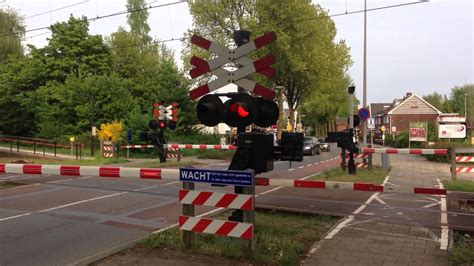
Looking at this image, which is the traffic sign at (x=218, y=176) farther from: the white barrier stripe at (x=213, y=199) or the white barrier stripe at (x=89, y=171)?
the white barrier stripe at (x=89, y=171)

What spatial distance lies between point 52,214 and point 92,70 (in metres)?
33.8

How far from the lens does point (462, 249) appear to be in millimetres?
6148

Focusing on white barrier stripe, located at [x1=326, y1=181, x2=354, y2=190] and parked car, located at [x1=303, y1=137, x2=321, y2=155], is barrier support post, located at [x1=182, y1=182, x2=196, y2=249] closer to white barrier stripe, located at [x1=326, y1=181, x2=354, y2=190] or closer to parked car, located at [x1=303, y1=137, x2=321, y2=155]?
white barrier stripe, located at [x1=326, y1=181, x2=354, y2=190]

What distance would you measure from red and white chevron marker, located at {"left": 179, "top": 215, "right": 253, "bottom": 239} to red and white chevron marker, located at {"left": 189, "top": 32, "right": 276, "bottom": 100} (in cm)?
176

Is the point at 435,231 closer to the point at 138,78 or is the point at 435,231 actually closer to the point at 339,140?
the point at 339,140

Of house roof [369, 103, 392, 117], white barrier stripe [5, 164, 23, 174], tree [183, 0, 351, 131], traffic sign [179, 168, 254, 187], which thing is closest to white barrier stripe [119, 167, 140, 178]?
traffic sign [179, 168, 254, 187]

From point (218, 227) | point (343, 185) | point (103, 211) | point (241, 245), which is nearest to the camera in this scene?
point (218, 227)

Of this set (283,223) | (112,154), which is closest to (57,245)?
(283,223)

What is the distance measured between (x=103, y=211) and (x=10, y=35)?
41.9 m

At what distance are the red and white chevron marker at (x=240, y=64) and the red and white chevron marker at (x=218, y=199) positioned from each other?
4.76 feet

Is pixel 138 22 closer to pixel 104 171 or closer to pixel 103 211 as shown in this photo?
pixel 103 211

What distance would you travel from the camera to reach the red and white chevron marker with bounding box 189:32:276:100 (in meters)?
6.16

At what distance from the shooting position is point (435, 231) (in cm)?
743

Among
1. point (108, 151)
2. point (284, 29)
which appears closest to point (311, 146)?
point (284, 29)
